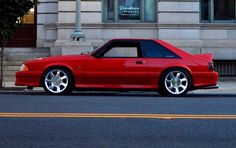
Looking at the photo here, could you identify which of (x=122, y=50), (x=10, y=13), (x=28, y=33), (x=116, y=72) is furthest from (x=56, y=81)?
(x=28, y=33)

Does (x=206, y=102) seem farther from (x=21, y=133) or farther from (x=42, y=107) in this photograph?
(x=21, y=133)

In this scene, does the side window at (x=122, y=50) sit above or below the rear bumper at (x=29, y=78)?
above

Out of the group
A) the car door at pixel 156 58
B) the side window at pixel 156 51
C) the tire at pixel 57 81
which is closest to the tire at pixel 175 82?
the car door at pixel 156 58

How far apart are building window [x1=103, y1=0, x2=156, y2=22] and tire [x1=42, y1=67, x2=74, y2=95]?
936 cm

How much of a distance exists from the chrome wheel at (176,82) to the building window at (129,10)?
9347 mm

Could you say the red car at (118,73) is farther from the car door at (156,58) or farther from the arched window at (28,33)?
the arched window at (28,33)

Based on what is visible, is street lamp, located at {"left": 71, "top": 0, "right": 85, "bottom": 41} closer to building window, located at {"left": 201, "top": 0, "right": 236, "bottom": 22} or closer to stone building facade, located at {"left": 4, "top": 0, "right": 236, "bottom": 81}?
stone building facade, located at {"left": 4, "top": 0, "right": 236, "bottom": 81}

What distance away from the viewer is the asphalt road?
23.9 ft

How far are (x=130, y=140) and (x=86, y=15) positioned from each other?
15.0 m

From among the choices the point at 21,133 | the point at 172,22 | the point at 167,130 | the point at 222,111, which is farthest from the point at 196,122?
the point at 172,22

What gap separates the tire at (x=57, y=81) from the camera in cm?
1345

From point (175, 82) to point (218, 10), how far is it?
33.4 feet

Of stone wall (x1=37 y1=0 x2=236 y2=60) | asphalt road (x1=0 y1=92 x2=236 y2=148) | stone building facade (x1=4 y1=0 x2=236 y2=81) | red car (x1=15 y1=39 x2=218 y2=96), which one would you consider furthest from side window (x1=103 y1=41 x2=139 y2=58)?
stone wall (x1=37 y1=0 x2=236 y2=60)

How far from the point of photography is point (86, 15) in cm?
2202
